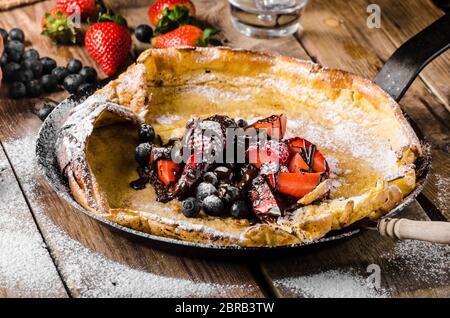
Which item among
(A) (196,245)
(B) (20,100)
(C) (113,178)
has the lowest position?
(B) (20,100)

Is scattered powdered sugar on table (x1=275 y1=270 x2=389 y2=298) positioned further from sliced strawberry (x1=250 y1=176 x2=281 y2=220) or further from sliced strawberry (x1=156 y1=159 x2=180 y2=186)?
sliced strawberry (x1=156 y1=159 x2=180 y2=186)

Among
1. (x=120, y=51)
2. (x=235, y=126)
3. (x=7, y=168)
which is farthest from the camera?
(x=120, y=51)

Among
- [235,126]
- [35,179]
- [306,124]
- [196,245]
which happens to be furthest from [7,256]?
[306,124]

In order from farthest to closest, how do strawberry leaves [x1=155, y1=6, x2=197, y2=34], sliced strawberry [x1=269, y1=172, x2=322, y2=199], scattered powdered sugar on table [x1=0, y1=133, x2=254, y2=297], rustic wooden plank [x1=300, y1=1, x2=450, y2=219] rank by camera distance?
strawberry leaves [x1=155, y1=6, x2=197, y2=34]
rustic wooden plank [x1=300, y1=1, x2=450, y2=219]
sliced strawberry [x1=269, y1=172, x2=322, y2=199]
scattered powdered sugar on table [x1=0, y1=133, x2=254, y2=297]

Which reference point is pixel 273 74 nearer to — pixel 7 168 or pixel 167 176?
pixel 167 176

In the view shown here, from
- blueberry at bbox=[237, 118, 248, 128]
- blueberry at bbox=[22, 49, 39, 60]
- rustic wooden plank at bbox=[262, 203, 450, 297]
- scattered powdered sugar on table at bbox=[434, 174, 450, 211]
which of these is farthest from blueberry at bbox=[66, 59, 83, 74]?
scattered powdered sugar on table at bbox=[434, 174, 450, 211]

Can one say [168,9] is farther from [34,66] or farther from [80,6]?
[34,66]

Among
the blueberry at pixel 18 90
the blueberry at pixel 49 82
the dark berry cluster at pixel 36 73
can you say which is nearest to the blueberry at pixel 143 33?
the dark berry cluster at pixel 36 73
